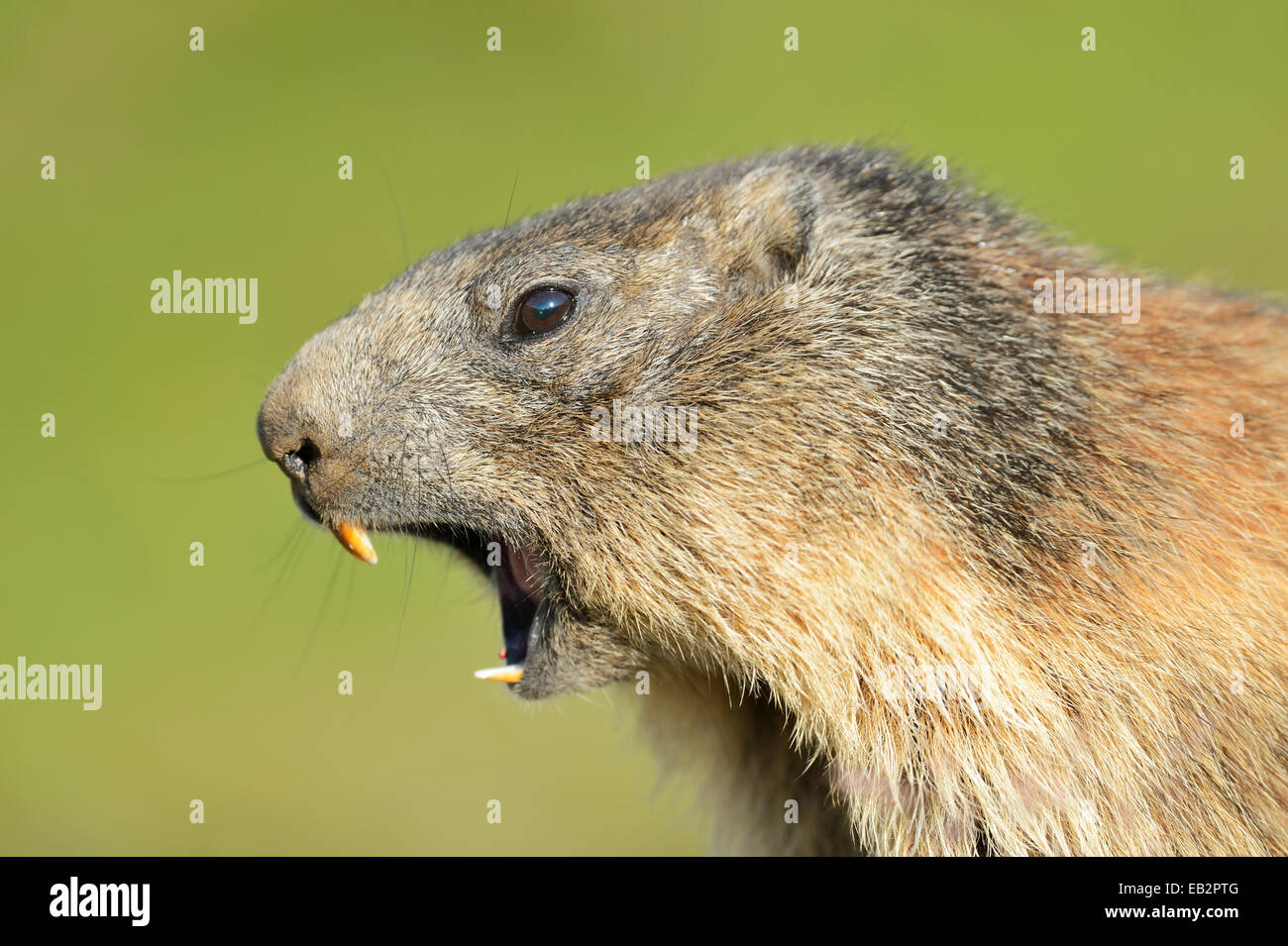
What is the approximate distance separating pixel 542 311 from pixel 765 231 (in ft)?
2.97

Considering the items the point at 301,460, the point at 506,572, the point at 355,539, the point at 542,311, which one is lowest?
the point at 506,572

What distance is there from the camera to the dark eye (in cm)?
521

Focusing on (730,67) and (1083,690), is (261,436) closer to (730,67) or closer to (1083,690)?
(1083,690)

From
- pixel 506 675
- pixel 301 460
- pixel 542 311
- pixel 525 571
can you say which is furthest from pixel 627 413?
pixel 301 460

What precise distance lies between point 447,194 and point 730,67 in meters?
4.68

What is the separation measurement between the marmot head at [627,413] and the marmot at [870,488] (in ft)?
0.04

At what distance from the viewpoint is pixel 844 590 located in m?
4.75

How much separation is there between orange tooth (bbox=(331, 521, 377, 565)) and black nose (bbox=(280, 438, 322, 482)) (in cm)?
23

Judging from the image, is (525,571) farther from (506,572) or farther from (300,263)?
(300,263)

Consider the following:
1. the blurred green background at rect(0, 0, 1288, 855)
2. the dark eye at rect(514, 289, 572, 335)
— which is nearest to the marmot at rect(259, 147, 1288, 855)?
the dark eye at rect(514, 289, 572, 335)

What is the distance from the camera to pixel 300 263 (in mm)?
17672

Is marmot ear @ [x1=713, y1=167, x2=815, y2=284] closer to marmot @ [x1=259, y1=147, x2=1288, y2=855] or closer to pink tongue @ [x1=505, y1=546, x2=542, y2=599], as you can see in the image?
marmot @ [x1=259, y1=147, x2=1288, y2=855]

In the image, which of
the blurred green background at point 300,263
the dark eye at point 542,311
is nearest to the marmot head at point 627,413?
the dark eye at point 542,311
